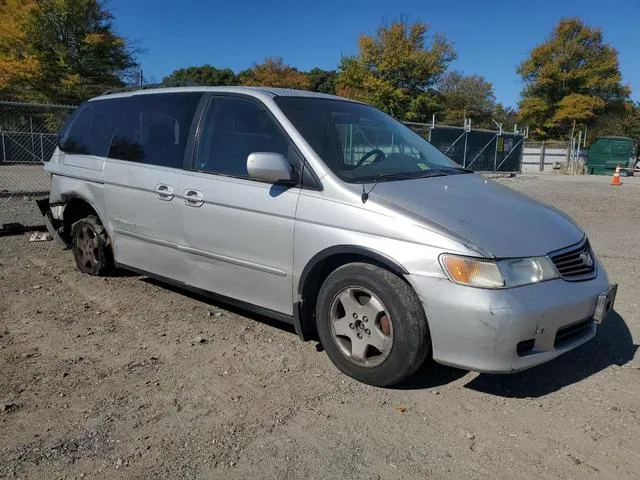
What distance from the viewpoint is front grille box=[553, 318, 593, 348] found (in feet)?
10.5

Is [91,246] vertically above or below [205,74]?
below

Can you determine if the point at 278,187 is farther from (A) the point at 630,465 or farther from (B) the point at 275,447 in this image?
(A) the point at 630,465

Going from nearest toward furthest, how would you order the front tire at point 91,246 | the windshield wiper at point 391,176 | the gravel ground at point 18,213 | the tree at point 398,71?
the windshield wiper at point 391,176
the front tire at point 91,246
the gravel ground at point 18,213
the tree at point 398,71

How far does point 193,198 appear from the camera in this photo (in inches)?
165

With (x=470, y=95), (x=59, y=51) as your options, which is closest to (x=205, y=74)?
(x=470, y=95)

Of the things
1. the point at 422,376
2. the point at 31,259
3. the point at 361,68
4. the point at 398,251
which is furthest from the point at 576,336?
the point at 361,68

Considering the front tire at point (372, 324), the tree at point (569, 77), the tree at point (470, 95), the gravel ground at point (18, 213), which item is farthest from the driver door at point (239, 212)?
the tree at point (470, 95)

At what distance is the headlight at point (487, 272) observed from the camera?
2.98m

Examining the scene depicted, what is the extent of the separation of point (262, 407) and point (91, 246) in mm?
3159

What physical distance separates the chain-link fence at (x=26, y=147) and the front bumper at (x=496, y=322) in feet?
32.7

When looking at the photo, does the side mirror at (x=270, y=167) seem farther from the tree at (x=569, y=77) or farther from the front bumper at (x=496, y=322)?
the tree at (x=569, y=77)

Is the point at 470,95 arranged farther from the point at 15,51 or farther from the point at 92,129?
the point at 92,129

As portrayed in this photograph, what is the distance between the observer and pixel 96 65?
3177 cm

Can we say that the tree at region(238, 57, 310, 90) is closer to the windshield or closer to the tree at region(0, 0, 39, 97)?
the tree at region(0, 0, 39, 97)
